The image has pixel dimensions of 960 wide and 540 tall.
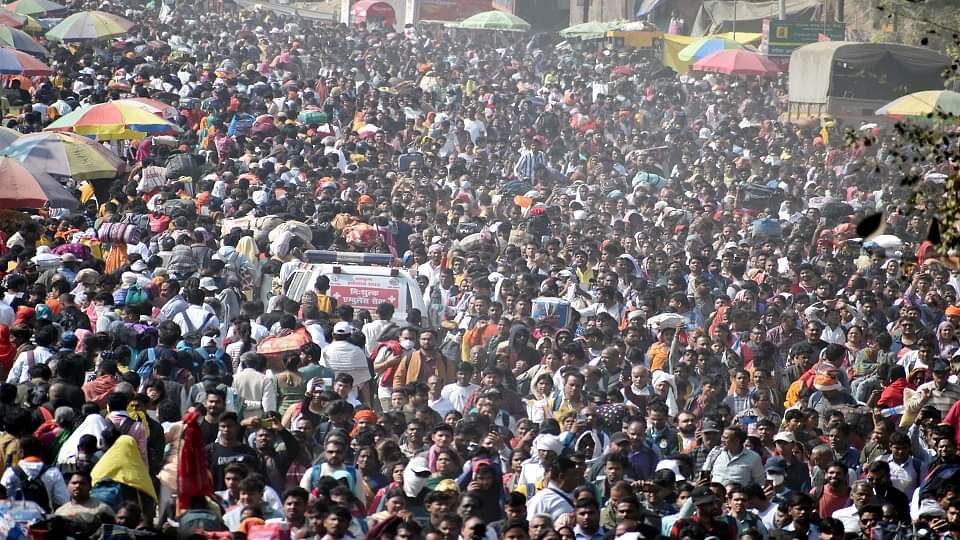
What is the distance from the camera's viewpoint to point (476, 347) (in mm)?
14102

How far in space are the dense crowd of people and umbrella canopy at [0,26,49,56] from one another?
0.91 m

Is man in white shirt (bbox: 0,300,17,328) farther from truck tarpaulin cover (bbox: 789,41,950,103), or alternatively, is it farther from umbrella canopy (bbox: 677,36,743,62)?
umbrella canopy (bbox: 677,36,743,62)

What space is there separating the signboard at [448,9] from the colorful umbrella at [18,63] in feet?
76.7

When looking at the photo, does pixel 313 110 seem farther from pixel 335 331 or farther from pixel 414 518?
pixel 414 518

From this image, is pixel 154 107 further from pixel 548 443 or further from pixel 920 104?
pixel 548 443

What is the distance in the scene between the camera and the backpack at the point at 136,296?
14.2 m

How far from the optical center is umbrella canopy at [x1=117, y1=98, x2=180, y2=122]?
880 inches

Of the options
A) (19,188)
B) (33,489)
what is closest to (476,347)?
(19,188)

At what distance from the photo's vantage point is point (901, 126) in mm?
8586

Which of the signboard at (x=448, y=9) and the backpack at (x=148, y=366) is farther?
the signboard at (x=448, y=9)

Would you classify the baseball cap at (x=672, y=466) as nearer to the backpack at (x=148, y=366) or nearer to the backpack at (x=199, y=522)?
Result: the backpack at (x=199, y=522)

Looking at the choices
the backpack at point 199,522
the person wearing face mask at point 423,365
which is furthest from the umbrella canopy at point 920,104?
the backpack at point 199,522

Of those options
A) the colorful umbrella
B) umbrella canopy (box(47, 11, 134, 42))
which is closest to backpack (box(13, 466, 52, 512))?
the colorful umbrella

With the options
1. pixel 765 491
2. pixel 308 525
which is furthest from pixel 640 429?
pixel 308 525
